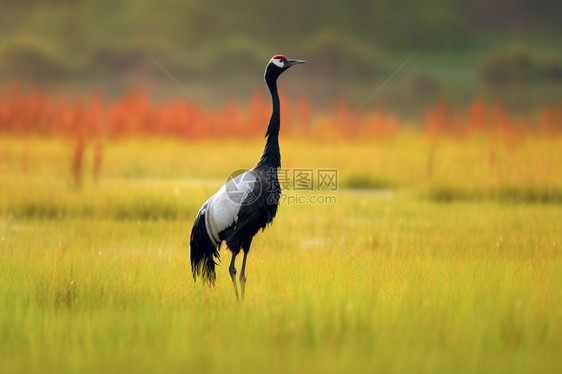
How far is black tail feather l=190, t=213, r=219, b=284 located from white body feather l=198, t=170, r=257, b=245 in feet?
0.34

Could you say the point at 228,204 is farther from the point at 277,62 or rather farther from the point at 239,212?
the point at 277,62

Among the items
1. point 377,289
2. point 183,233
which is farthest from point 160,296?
point 183,233

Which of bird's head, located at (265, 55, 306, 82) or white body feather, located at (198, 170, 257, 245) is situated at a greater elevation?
bird's head, located at (265, 55, 306, 82)

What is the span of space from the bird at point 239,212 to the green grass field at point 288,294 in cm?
33

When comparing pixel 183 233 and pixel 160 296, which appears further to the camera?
pixel 183 233

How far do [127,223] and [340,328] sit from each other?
6210 mm

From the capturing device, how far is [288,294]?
16.8 feet

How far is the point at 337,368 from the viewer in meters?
3.66

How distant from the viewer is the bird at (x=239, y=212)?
18.6 feet

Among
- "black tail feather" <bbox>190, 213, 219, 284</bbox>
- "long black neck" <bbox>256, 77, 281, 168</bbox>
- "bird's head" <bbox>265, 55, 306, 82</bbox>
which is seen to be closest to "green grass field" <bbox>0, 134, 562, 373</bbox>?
"black tail feather" <bbox>190, 213, 219, 284</bbox>

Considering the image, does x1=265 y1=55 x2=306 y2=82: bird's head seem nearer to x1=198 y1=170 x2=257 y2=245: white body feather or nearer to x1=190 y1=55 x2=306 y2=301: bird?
x1=190 y1=55 x2=306 y2=301: bird

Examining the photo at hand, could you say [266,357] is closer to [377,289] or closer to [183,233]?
[377,289]

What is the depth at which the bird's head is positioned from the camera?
6246 millimetres

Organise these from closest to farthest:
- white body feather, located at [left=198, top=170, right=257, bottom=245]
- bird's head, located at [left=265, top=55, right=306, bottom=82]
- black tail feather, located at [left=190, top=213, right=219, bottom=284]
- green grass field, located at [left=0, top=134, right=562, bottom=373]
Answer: green grass field, located at [left=0, top=134, right=562, bottom=373] → white body feather, located at [left=198, top=170, right=257, bottom=245] → black tail feather, located at [left=190, top=213, right=219, bottom=284] → bird's head, located at [left=265, top=55, right=306, bottom=82]
